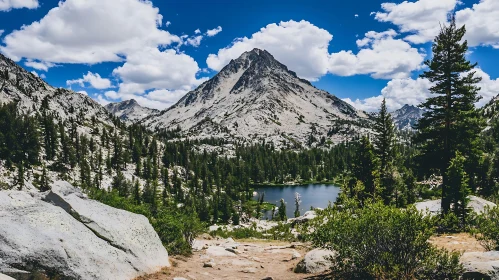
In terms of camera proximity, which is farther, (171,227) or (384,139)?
(384,139)

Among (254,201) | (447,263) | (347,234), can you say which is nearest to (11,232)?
(347,234)

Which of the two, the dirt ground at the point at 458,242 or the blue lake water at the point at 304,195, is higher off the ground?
the dirt ground at the point at 458,242

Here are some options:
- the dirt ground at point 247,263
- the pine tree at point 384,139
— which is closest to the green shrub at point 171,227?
the dirt ground at point 247,263

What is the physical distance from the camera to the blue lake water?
13025 centimetres

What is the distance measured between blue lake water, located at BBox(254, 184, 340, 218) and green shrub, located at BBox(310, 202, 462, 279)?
4189 inches

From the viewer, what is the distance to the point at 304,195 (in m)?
156

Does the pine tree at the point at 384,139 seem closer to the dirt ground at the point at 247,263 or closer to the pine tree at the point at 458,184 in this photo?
the pine tree at the point at 458,184

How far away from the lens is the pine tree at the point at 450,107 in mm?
30953

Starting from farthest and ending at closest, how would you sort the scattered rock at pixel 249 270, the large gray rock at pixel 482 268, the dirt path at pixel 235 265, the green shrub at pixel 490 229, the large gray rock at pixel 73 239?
the scattered rock at pixel 249 270
the dirt path at pixel 235 265
the green shrub at pixel 490 229
the large gray rock at pixel 482 268
the large gray rock at pixel 73 239

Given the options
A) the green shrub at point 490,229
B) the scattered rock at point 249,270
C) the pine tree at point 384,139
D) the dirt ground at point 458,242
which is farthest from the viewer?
the pine tree at point 384,139

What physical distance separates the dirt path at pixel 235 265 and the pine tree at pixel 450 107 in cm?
1717

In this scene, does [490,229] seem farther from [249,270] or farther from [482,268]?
[249,270]

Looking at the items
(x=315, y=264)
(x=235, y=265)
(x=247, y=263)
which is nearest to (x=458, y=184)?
(x=315, y=264)

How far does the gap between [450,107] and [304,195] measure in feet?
422
